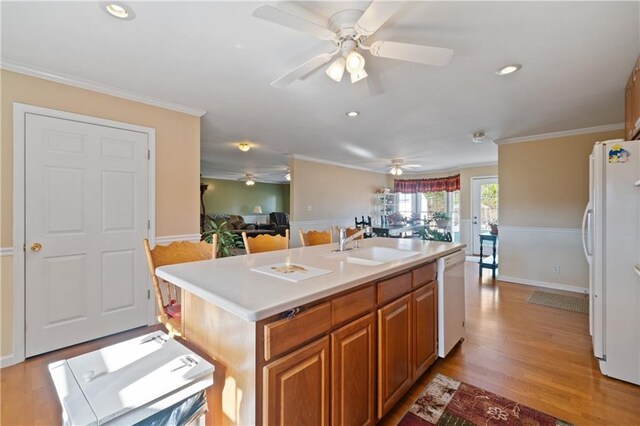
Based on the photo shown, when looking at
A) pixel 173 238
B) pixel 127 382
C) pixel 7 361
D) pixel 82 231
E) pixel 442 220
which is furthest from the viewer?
pixel 442 220

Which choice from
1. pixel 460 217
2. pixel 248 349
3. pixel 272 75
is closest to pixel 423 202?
pixel 460 217

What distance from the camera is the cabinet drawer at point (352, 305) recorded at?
4.09 feet

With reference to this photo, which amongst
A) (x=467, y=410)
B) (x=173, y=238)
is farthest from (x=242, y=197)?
(x=467, y=410)

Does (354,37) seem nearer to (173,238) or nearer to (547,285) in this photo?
(173,238)

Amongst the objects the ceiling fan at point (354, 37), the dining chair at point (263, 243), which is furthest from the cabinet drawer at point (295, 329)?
the ceiling fan at point (354, 37)

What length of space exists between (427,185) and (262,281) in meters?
8.08

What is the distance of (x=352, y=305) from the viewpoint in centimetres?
134

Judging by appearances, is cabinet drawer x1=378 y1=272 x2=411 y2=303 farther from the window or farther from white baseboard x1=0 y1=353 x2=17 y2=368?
the window

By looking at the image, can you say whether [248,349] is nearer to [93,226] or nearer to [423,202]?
[93,226]

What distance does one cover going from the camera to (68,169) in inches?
98.1

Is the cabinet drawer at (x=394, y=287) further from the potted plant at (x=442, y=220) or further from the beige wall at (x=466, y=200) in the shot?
the potted plant at (x=442, y=220)

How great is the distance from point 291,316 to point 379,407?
2.97 ft

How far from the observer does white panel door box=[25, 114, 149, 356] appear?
2344 millimetres

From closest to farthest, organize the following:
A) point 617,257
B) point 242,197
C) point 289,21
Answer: point 289,21, point 617,257, point 242,197
